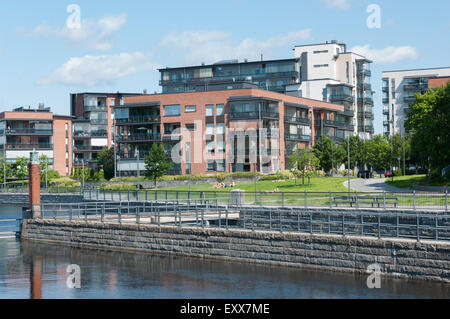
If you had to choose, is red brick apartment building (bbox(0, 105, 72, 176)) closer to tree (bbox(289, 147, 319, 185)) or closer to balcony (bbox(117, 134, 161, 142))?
balcony (bbox(117, 134, 161, 142))

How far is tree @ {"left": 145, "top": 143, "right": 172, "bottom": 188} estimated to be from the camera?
3246 inches

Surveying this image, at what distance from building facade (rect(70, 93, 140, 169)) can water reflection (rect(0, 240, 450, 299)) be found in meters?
95.3

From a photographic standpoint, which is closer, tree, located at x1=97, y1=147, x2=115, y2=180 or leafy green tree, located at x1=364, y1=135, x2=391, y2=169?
leafy green tree, located at x1=364, y1=135, x2=391, y2=169

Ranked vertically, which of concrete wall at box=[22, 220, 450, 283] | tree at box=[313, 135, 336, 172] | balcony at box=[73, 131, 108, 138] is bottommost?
concrete wall at box=[22, 220, 450, 283]

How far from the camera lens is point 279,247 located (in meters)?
26.5

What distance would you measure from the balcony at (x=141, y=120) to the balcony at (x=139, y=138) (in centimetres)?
185

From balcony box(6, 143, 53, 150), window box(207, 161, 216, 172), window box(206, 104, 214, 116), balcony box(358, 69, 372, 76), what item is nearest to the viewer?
window box(207, 161, 216, 172)

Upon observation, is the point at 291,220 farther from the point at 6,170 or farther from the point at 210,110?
the point at 6,170

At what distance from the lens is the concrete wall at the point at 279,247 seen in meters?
22.2

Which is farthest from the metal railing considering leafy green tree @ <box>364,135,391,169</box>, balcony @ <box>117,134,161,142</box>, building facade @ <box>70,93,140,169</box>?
building facade @ <box>70,93,140,169</box>

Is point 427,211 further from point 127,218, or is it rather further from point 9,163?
point 9,163

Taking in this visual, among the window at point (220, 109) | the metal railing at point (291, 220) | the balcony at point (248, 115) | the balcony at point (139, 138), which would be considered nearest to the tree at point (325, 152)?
the balcony at point (248, 115)

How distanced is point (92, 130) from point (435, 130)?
82.2 m

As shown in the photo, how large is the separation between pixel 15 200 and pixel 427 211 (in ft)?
212
